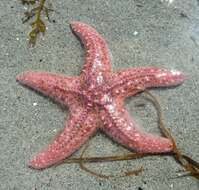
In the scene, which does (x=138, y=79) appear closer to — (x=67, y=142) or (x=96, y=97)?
(x=96, y=97)

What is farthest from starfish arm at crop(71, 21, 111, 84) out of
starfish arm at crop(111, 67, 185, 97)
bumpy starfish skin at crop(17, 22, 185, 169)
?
starfish arm at crop(111, 67, 185, 97)

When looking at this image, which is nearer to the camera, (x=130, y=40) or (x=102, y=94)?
(x=102, y=94)

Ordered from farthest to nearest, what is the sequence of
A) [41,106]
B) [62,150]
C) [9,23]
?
[9,23] < [41,106] < [62,150]

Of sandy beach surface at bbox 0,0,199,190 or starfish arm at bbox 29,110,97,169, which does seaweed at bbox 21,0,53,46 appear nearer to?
sandy beach surface at bbox 0,0,199,190

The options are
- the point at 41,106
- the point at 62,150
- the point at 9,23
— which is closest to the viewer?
the point at 62,150

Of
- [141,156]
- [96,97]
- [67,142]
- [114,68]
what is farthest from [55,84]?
[141,156]

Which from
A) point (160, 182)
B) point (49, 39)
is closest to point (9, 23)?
point (49, 39)

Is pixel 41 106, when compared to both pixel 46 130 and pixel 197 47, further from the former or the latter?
pixel 197 47
